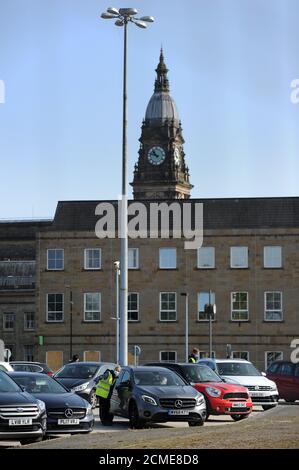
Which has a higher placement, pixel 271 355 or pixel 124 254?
pixel 124 254

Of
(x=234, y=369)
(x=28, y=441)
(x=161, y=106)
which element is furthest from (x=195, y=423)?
(x=161, y=106)

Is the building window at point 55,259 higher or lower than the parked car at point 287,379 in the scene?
higher

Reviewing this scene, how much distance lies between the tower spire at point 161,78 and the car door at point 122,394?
14154 cm

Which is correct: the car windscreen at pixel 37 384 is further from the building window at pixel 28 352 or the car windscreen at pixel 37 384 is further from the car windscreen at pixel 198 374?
the building window at pixel 28 352

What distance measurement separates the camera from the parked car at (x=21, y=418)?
845 inches

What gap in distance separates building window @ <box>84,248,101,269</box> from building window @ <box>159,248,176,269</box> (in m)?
4.48

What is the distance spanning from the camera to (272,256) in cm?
8244

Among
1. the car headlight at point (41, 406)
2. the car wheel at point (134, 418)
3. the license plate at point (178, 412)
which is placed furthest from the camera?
the car wheel at point (134, 418)

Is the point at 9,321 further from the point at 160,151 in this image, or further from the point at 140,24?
the point at 140,24

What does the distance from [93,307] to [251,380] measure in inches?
1890

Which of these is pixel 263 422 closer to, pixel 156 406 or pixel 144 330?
pixel 156 406

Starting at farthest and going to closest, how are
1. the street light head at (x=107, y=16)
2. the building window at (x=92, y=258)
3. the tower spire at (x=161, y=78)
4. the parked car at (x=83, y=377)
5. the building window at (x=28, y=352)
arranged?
1. the tower spire at (x=161, y=78)
2. the building window at (x=28, y=352)
3. the building window at (x=92, y=258)
4. the street light head at (x=107, y=16)
5. the parked car at (x=83, y=377)

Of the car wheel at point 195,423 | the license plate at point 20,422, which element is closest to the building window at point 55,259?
the car wheel at point 195,423
